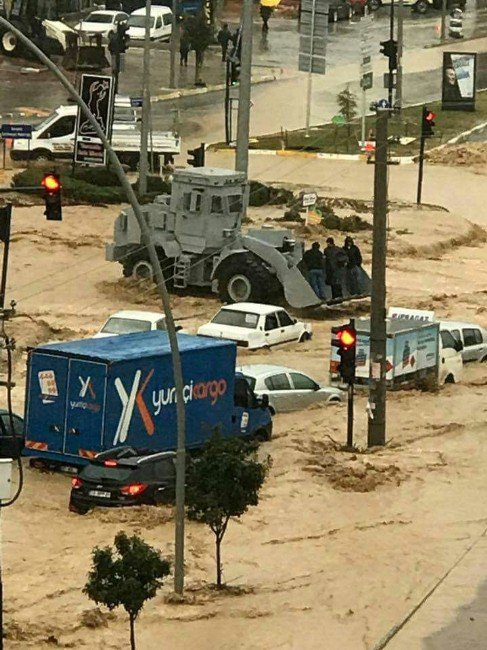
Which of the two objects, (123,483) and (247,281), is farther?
(247,281)

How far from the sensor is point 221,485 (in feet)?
97.3

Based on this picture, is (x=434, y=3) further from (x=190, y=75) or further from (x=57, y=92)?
(x=57, y=92)

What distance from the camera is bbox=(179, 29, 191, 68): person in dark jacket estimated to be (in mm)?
86312

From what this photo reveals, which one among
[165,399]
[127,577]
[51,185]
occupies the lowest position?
[165,399]

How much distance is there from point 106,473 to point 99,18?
57491mm

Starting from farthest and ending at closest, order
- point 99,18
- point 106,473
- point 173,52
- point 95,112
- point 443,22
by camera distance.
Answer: point 443,22
point 99,18
point 173,52
point 95,112
point 106,473

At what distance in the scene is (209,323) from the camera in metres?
47.8

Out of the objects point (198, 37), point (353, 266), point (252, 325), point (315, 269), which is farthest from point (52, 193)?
point (198, 37)

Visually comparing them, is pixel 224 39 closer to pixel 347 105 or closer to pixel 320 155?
pixel 347 105

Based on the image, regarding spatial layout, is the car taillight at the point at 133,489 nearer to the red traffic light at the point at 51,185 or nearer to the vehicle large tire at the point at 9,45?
the red traffic light at the point at 51,185

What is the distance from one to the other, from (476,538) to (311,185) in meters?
37.3

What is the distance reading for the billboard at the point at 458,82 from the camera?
83500mm

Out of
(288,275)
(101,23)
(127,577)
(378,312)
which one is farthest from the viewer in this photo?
(101,23)

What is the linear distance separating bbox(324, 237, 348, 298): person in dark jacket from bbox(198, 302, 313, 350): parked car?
327 centimetres
